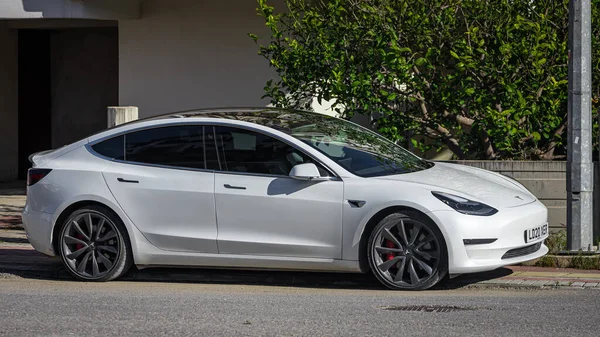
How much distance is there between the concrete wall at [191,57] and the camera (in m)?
16.4

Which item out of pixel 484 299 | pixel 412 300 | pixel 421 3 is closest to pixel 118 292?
pixel 412 300

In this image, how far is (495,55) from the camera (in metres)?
12.1

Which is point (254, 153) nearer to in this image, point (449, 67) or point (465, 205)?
point (465, 205)

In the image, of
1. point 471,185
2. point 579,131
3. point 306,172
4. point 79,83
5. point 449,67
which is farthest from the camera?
point 79,83

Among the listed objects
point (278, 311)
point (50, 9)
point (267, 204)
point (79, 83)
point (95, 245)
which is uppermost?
point (50, 9)

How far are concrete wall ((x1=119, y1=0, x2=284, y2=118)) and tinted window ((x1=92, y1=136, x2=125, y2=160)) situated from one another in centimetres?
686

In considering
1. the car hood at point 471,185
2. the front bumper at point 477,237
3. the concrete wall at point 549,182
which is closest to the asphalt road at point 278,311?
the front bumper at point 477,237

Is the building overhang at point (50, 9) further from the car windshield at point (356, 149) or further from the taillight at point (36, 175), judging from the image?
the car windshield at point (356, 149)

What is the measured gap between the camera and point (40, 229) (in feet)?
31.4

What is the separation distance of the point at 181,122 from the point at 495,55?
4348mm

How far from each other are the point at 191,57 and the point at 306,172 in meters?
8.29

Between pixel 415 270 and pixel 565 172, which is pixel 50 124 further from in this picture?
pixel 415 270

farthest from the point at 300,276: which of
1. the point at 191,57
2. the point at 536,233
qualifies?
the point at 191,57

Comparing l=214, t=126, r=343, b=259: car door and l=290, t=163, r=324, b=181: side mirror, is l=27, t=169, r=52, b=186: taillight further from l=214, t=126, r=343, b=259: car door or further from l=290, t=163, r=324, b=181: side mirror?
l=290, t=163, r=324, b=181: side mirror
